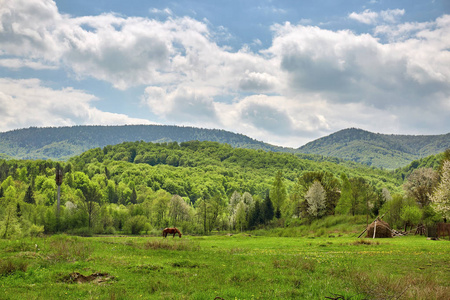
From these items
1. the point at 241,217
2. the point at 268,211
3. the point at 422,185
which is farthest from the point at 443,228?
the point at 241,217

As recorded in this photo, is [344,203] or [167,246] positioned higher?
[167,246]

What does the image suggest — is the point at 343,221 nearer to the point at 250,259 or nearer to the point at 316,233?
the point at 316,233

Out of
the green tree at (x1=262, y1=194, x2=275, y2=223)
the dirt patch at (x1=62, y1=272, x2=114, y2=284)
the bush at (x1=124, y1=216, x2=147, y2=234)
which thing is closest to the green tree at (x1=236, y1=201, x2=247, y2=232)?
the green tree at (x1=262, y1=194, x2=275, y2=223)

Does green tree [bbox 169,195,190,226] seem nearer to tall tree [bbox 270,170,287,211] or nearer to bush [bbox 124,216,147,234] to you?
bush [bbox 124,216,147,234]

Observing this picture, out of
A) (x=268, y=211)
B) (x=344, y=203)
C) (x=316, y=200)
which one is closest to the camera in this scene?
(x=344, y=203)

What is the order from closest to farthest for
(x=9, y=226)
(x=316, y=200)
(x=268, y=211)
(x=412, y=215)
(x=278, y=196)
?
(x=9, y=226), (x=412, y=215), (x=316, y=200), (x=268, y=211), (x=278, y=196)

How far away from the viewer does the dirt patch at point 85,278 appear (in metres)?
16.2

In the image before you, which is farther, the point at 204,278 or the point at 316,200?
the point at 316,200

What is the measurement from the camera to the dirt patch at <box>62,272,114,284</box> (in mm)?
16188

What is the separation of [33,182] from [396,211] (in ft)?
530

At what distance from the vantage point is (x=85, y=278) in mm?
16516

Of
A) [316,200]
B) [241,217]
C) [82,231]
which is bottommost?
[82,231]

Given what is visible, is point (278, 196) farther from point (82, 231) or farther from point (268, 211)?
point (82, 231)

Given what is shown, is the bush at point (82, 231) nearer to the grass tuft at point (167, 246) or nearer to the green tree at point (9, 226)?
the green tree at point (9, 226)
